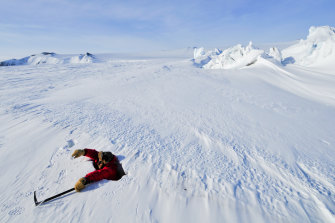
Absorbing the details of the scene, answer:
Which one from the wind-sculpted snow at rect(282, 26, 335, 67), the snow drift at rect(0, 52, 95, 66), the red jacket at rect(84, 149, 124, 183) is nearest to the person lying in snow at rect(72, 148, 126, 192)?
the red jacket at rect(84, 149, 124, 183)

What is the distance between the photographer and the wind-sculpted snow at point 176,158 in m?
1.61

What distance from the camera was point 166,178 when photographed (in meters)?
1.94

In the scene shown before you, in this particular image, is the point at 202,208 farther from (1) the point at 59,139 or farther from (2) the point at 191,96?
(2) the point at 191,96

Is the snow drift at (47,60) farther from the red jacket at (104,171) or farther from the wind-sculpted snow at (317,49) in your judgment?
the red jacket at (104,171)

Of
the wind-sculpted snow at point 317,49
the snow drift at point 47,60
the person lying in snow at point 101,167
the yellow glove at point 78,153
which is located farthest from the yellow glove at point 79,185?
the snow drift at point 47,60

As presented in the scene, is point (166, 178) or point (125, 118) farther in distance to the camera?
point (125, 118)

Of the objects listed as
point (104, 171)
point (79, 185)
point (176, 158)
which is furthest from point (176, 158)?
point (79, 185)

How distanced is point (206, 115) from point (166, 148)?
4.83 feet

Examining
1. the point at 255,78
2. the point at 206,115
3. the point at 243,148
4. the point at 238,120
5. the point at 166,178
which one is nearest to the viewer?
the point at 166,178

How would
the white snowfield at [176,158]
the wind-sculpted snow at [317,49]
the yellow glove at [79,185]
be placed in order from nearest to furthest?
the white snowfield at [176,158]
the yellow glove at [79,185]
the wind-sculpted snow at [317,49]

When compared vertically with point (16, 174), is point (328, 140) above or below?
below

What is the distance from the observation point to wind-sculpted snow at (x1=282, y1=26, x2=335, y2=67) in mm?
8055

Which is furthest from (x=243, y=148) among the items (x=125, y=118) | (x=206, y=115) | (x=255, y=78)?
(x=255, y=78)

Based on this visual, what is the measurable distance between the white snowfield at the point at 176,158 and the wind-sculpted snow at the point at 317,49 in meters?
5.08
